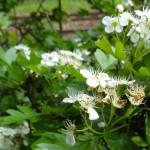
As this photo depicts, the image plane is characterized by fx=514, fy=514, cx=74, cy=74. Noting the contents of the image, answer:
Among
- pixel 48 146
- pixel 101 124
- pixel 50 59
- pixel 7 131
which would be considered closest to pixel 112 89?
pixel 101 124

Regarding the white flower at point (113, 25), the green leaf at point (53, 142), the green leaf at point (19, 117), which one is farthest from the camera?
the green leaf at point (19, 117)

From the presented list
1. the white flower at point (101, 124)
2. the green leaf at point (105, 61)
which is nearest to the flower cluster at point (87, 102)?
the white flower at point (101, 124)

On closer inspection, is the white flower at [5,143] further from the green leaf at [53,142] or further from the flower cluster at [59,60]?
the green leaf at [53,142]

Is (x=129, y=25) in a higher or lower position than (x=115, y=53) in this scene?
higher

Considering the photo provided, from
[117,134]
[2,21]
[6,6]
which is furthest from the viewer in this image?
[6,6]

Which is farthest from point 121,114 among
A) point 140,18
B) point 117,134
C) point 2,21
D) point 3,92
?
point 2,21

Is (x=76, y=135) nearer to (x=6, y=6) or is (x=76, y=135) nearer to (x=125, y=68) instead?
(x=125, y=68)
